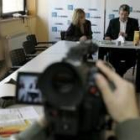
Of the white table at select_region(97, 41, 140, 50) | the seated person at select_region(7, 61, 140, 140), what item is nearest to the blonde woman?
the white table at select_region(97, 41, 140, 50)

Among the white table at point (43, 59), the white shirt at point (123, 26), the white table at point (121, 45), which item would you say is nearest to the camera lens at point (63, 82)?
the white table at point (43, 59)

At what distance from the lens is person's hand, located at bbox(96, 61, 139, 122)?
603 mm

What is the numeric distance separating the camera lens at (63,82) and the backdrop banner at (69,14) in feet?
19.4

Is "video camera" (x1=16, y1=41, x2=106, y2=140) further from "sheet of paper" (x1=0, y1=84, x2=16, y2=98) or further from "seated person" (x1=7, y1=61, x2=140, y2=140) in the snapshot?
"sheet of paper" (x1=0, y1=84, x2=16, y2=98)

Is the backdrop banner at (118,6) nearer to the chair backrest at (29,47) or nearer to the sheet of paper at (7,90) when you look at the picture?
the chair backrest at (29,47)

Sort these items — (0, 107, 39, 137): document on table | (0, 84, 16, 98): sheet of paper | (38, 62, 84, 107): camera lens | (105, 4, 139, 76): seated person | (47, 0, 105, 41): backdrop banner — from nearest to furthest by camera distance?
(38, 62, 84, 107): camera lens, (0, 107, 39, 137): document on table, (0, 84, 16, 98): sheet of paper, (105, 4, 139, 76): seated person, (47, 0, 105, 41): backdrop banner

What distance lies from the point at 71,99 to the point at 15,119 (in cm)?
117

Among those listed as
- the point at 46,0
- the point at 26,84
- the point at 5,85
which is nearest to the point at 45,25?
the point at 46,0

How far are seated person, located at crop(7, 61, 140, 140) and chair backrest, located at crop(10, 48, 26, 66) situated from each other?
3665mm

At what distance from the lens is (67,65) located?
22.6 inches

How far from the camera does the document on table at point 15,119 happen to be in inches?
60.9

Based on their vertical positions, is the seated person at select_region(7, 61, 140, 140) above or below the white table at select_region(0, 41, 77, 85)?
above

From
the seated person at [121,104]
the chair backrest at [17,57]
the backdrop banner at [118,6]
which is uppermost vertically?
the backdrop banner at [118,6]

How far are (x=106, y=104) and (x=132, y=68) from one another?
16.5ft
